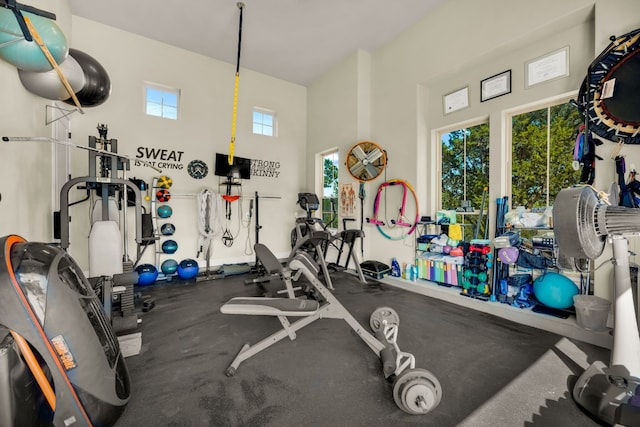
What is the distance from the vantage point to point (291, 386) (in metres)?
1.86

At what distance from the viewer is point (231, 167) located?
17.7ft

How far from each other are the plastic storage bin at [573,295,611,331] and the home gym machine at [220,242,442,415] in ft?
5.71

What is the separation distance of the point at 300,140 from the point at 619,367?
20.9 ft

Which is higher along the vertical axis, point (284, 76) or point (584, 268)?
point (284, 76)

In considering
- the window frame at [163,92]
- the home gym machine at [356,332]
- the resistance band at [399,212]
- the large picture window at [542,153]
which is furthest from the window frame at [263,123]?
the large picture window at [542,153]

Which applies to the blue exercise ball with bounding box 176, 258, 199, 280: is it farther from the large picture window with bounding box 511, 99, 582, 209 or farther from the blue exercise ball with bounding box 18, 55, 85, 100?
the large picture window with bounding box 511, 99, 582, 209

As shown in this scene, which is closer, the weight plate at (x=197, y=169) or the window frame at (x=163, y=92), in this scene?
the window frame at (x=163, y=92)

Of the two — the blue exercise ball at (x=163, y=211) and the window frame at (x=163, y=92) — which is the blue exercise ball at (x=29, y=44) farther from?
the window frame at (x=163, y=92)

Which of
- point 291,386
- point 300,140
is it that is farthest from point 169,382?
point 300,140

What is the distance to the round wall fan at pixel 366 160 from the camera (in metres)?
4.70

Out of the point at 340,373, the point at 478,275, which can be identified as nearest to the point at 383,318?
the point at 340,373

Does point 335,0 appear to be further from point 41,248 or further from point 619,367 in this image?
point 619,367

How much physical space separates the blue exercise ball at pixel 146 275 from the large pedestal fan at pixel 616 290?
508cm

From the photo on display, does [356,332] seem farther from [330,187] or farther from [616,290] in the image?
[330,187]
